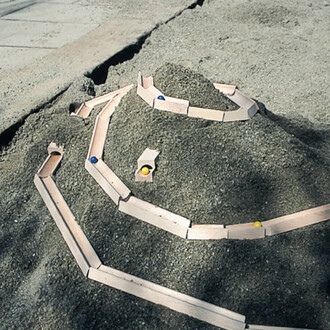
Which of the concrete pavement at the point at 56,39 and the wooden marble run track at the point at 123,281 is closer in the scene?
the wooden marble run track at the point at 123,281

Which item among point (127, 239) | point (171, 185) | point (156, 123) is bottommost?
point (127, 239)

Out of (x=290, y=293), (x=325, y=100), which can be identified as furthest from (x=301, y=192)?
(x=325, y=100)

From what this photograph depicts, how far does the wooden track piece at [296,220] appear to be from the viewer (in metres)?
2.62

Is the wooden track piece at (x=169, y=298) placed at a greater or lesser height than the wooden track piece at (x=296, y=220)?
lesser

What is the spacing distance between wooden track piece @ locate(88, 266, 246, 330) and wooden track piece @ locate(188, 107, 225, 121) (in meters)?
1.37

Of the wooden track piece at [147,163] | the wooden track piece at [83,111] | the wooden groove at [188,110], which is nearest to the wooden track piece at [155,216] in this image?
the wooden track piece at [147,163]

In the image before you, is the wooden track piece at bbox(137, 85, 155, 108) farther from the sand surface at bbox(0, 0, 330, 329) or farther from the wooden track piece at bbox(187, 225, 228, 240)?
the wooden track piece at bbox(187, 225, 228, 240)

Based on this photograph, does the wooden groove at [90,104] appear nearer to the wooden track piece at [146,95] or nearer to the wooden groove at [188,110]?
the wooden track piece at [146,95]

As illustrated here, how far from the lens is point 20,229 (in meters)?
2.95

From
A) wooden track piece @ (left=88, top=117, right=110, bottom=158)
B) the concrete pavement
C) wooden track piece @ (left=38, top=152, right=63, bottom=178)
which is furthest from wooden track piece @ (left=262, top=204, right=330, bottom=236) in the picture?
the concrete pavement

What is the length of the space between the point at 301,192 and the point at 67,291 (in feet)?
5.98

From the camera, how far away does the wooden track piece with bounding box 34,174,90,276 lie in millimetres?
2562

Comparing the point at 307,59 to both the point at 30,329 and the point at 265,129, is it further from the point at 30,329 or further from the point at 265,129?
the point at 30,329

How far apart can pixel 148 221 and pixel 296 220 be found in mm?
1053
